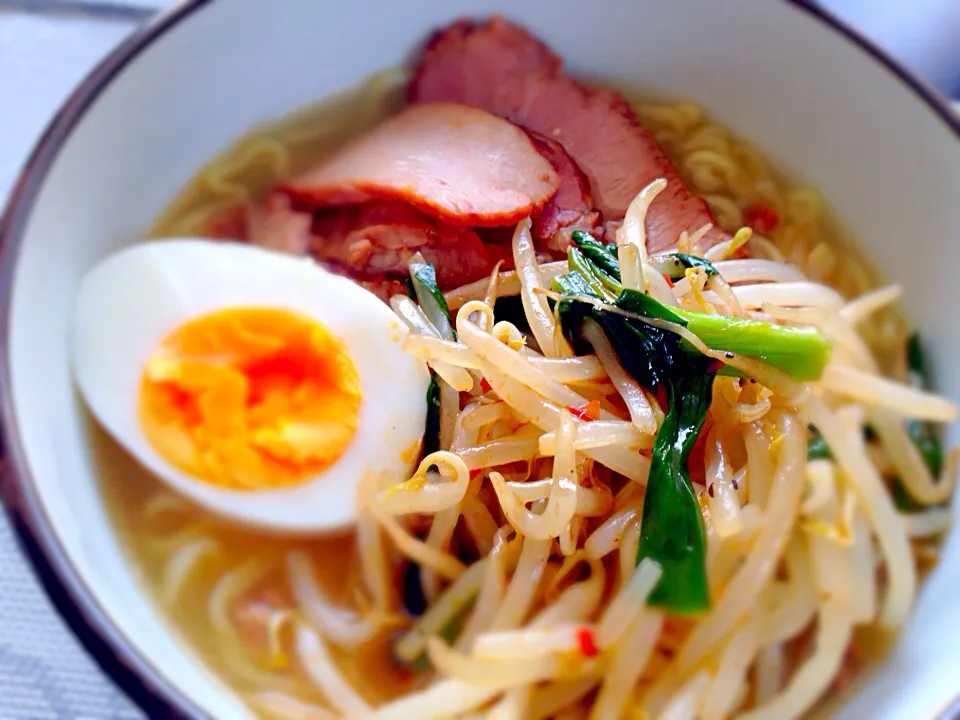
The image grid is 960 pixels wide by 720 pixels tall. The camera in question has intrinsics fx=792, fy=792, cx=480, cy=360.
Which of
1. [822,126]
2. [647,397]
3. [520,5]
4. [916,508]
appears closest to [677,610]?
[647,397]

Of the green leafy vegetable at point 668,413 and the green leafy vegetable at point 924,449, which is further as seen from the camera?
Answer: the green leafy vegetable at point 924,449

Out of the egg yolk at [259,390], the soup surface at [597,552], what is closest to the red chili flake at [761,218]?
the soup surface at [597,552]

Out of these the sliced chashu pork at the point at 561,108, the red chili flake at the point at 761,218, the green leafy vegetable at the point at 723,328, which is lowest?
the green leafy vegetable at the point at 723,328

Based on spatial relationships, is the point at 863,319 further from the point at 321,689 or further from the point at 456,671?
the point at 321,689

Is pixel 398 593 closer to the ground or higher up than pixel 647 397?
closer to the ground

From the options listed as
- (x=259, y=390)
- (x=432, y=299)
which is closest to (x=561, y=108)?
(x=432, y=299)

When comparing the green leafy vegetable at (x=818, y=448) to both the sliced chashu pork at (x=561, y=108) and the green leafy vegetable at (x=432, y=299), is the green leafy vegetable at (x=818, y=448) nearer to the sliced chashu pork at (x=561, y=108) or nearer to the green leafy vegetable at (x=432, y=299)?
the sliced chashu pork at (x=561, y=108)

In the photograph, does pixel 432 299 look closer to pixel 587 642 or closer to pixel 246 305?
pixel 246 305
